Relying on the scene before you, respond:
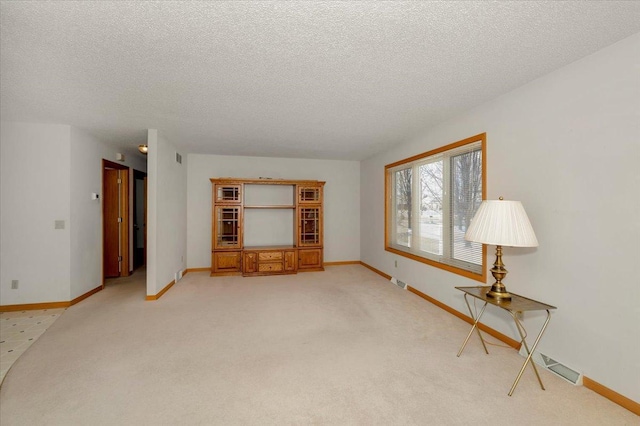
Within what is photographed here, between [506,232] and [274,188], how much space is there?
478cm

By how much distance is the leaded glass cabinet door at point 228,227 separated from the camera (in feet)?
17.7

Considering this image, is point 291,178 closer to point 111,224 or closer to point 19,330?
point 111,224

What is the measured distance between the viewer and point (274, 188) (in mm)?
6121

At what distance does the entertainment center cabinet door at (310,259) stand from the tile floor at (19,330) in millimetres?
3714

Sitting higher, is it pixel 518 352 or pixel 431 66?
pixel 431 66

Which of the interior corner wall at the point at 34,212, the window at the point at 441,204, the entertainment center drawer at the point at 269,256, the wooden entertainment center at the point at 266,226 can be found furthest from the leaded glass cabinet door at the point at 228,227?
the window at the point at 441,204

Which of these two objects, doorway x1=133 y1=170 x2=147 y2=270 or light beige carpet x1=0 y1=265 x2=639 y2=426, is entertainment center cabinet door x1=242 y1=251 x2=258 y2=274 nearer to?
light beige carpet x1=0 y1=265 x2=639 y2=426

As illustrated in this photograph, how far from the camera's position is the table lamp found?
2078mm

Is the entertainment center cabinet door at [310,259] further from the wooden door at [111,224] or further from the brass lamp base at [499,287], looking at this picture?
the brass lamp base at [499,287]

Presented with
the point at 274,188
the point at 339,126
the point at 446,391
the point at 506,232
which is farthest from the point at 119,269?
the point at 506,232

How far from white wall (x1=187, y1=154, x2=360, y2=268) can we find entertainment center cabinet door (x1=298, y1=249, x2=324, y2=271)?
582 mm

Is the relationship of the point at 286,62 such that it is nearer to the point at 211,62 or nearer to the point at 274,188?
the point at 211,62

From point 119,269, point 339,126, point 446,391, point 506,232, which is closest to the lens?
point 446,391

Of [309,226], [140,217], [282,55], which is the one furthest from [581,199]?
[140,217]
